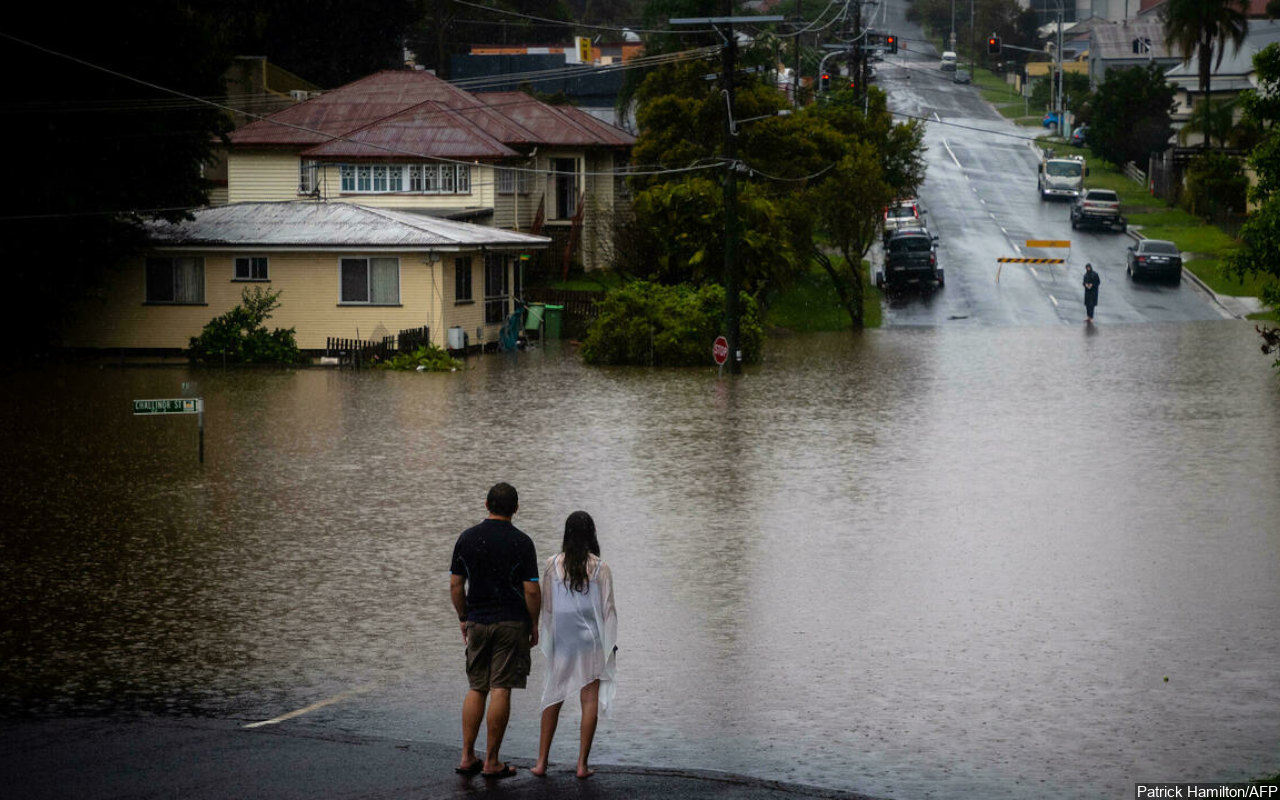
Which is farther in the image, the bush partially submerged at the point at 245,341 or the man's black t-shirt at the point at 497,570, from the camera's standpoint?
the bush partially submerged at the point at 245,341

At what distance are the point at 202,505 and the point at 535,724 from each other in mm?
10467

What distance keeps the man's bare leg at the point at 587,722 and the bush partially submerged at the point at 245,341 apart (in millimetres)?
34519

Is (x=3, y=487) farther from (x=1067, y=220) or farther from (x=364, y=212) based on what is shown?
(x=1067, y=220)

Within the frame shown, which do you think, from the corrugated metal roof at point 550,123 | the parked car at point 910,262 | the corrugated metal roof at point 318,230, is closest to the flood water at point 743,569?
the corrugated metal roof at point 318,230

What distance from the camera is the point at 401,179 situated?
54.1m

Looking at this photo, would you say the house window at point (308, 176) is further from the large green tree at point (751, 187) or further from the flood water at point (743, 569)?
the flood water at point (743, 569)

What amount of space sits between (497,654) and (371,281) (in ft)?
116

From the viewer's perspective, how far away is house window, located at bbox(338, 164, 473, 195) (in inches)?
2125

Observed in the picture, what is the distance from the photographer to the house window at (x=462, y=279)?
44469 mm

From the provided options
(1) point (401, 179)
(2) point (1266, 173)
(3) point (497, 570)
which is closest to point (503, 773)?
(3) point (497, 570)

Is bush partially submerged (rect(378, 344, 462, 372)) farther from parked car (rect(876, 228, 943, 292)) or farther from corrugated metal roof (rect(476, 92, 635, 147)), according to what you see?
parked car (rect(876, 228, 943, 292))

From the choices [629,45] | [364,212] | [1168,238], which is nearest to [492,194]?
[364,212]

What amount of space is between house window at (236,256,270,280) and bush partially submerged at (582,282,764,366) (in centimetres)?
939

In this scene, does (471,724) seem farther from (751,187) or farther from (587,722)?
(751,187)
